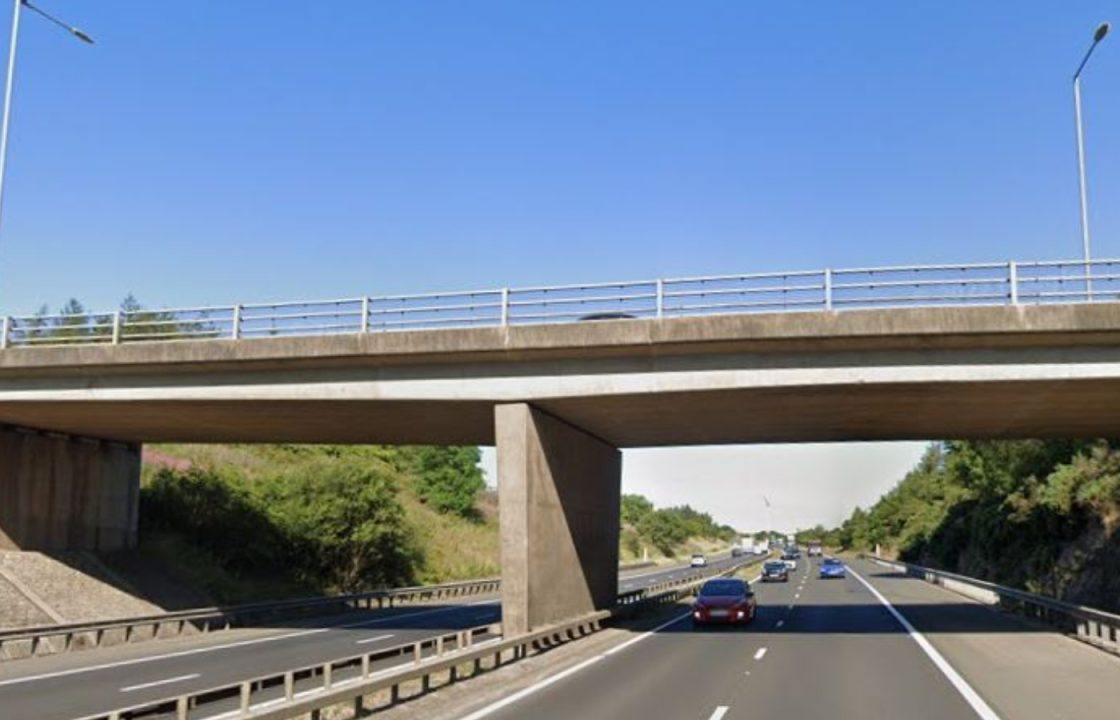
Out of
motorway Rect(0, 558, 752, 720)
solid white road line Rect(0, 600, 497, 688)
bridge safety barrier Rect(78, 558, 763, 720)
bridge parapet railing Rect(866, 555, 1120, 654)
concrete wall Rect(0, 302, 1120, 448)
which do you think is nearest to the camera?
bridge safety barrier Rect(78, 558, 763, 720)

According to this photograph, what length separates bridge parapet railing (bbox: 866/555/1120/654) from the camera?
74.7ft

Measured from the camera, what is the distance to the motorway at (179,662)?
1636 centimetres

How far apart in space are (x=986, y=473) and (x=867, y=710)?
58721mm

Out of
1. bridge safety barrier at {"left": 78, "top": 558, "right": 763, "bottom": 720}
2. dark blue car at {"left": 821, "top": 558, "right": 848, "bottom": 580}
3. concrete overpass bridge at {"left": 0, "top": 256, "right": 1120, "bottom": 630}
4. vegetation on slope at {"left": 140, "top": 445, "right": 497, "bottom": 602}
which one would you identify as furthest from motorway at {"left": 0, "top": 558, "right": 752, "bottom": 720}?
dark blue car at {"left": 821, "top": 558, "right": 848, "bottom": 580}

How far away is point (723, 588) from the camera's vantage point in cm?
3052

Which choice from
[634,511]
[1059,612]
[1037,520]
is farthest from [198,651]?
[634,511]

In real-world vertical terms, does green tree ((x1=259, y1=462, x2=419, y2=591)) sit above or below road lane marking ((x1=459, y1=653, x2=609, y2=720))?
above

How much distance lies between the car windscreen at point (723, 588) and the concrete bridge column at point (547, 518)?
3041mm

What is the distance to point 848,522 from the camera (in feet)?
652

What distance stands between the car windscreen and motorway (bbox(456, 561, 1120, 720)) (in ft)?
3.78

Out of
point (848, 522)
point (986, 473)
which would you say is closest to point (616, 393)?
point (986, 473)

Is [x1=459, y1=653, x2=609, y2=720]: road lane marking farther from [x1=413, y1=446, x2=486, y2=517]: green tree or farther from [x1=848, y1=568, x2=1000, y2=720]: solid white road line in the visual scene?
[x1=413, y1=446, x2=486, y2=517]: green tree

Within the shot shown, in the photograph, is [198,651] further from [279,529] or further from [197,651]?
[279,529]

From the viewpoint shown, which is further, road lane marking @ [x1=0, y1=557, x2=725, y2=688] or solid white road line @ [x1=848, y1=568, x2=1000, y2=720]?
road lane marking @ [x1=0, y1=557, x2=725, y2=688]
